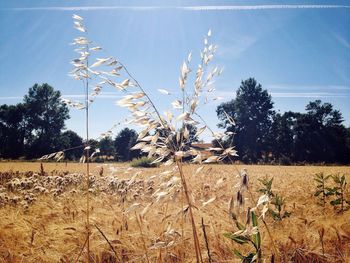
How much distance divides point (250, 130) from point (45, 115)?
42069 millimetres

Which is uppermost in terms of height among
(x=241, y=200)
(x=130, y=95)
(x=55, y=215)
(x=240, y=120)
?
(x=240, y=120)

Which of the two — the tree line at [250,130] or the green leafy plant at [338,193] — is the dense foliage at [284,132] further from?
the green leafy plant at [338,193]

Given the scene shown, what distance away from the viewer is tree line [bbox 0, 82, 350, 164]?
4800 centimetres

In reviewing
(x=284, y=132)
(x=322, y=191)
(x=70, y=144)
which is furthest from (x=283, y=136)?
(x=322, y=191)

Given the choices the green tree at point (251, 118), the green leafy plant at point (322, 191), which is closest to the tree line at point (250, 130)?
the green tree at point (251, 118)

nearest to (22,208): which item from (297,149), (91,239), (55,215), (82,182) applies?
(55,215)

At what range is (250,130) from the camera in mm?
55031

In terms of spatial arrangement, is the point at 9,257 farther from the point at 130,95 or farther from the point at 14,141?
the point at 14,141

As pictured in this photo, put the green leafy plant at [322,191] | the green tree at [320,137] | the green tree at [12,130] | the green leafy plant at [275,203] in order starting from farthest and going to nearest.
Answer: the green tree at [12,130], the green tree at [320,137], the green leafy plant at [322,191], the green leafy plant at [275,203]

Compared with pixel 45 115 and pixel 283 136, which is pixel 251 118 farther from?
pixel 45 115

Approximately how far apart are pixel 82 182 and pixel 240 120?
52.8m

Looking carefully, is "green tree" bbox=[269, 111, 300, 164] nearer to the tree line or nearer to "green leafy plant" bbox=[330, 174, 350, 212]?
the tree line

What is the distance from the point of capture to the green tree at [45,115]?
57438 millimetres

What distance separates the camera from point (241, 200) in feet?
3.43
